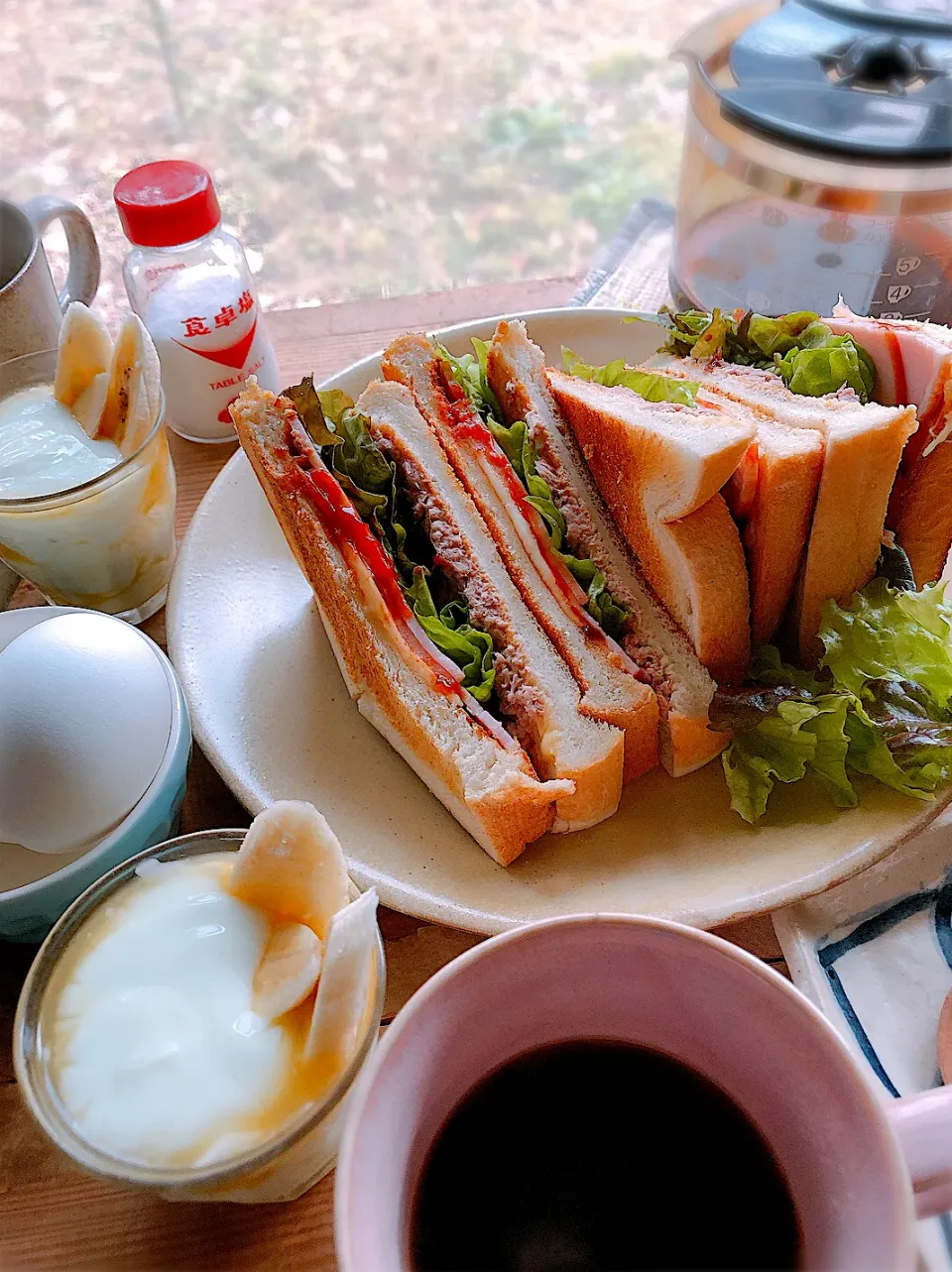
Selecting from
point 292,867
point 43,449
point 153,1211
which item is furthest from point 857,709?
point 43,449

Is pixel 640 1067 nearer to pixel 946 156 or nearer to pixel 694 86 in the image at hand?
pixel 946 156

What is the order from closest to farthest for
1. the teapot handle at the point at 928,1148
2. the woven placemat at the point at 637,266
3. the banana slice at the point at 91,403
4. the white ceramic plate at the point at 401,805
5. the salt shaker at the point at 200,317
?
the teapot handle at the point at 928,1148
the white ceramic plate at the point at 401,805
the banana slice at the point at 91,403
the salt shaker at the point at 200,317
the woven placemat at the point at 637,266

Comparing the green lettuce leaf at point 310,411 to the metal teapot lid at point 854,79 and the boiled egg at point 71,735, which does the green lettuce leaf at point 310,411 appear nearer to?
the boiled egg at point 71,735

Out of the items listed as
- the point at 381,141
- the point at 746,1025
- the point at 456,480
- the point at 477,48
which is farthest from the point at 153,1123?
the point at 477,48

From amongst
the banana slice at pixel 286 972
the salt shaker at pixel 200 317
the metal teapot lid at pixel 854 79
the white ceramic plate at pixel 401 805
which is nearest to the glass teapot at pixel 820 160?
the metal teapot lid at pixel 854 79

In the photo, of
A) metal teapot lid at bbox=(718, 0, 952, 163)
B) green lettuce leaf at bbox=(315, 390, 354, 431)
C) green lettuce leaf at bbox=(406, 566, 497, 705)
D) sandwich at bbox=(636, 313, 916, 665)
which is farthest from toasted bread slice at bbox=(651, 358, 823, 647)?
green lettuce leaf at bbox=(315, 390, 354, 431)

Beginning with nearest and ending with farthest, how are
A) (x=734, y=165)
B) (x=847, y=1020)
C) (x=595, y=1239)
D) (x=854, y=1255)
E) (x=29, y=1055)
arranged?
(x=854, y=1255) < (x=595, y=1239) < (x=29, y=1055) < (x=847, y=1020) < (x=734, y=165)

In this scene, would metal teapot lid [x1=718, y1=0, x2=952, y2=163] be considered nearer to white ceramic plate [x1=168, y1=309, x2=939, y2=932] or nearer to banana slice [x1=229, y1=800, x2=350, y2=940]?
white ceramic plate [x1=168, y1=309, x2=939, y2=932]
